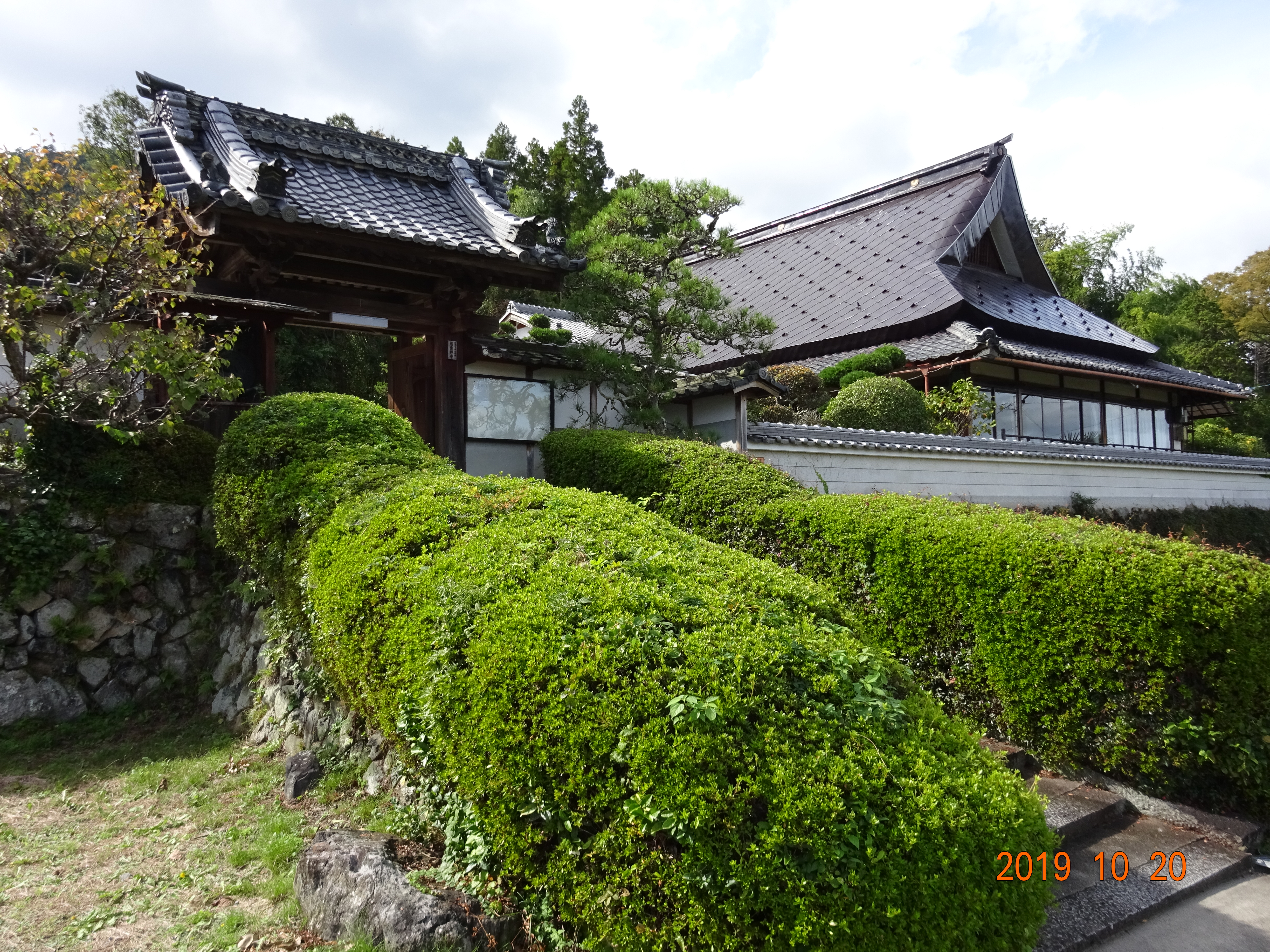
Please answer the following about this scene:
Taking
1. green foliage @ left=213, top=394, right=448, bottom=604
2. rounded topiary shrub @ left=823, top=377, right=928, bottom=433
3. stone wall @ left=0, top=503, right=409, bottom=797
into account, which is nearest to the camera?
green foliage @ left=213, top=394, right=448, bottom=604

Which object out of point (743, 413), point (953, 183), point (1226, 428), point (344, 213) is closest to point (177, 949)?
point (344, 213)

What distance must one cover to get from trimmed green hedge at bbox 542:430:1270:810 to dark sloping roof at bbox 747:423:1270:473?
13.2 ft

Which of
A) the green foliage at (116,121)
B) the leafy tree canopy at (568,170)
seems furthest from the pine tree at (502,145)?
the green foliage at (116,121)

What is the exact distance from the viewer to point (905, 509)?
21.9 feet

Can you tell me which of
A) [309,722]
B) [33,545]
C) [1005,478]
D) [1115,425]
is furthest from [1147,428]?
[33,545]

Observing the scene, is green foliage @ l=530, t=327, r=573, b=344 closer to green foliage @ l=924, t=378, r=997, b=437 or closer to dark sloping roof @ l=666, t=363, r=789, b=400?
dark sloping roof @ l=666, t=363, r=789, b=400

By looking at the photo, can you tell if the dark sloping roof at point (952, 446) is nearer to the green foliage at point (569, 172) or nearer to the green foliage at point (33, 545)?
the green foliage at point (33, 545)

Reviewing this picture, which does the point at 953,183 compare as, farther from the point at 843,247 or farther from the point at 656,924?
the point at 656,924

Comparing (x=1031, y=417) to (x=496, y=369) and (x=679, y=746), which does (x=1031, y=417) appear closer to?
(x=496, y=369)

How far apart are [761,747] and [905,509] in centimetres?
414

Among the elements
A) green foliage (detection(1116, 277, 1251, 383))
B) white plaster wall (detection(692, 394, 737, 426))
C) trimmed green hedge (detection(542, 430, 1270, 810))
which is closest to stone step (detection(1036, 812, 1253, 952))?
trimmed green hedge (detection(542, 430, 1270, 810))

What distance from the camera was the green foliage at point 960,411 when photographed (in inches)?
624

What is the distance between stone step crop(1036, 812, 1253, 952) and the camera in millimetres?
4078

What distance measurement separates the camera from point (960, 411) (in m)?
16.0
